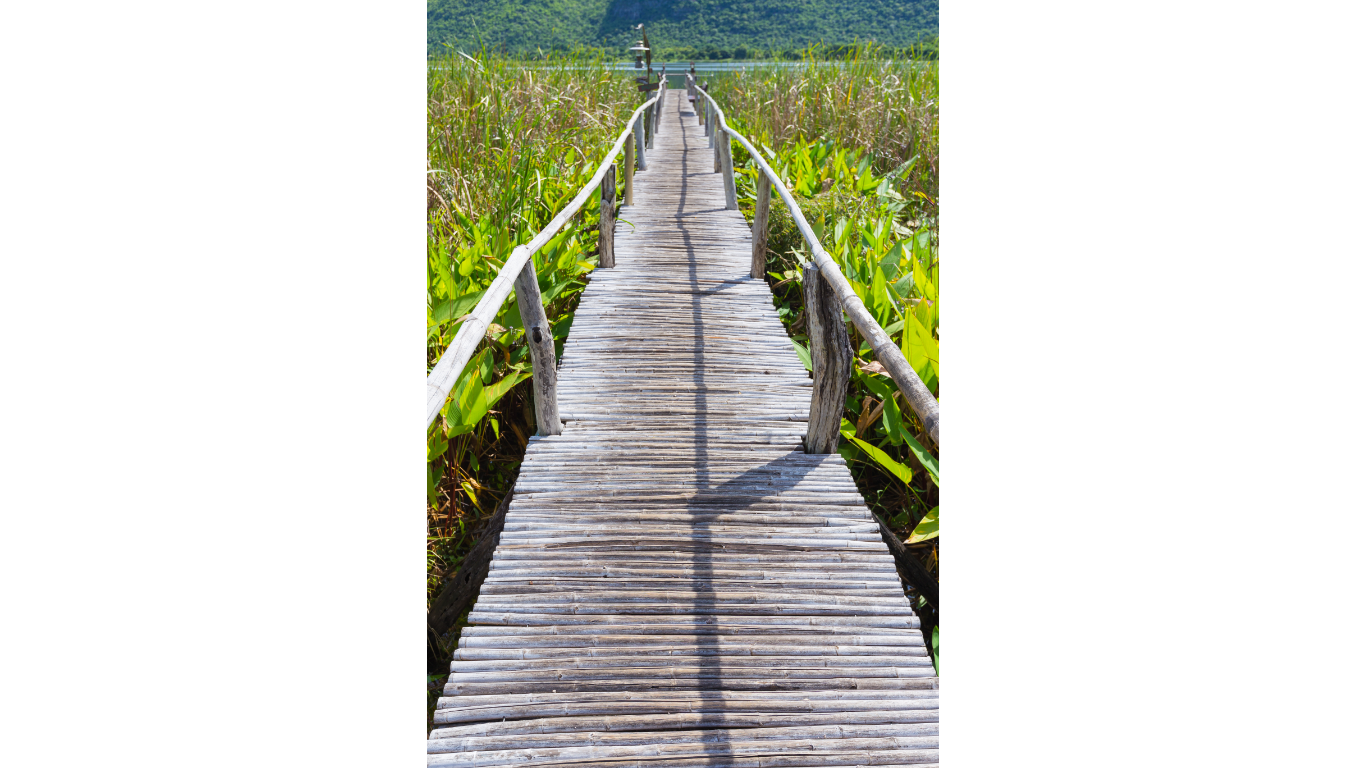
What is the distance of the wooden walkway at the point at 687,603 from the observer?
1604 millimetres

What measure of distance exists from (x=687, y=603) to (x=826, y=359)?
997 millimetres

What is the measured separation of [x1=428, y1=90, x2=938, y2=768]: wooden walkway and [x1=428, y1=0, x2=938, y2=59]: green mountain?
261cm

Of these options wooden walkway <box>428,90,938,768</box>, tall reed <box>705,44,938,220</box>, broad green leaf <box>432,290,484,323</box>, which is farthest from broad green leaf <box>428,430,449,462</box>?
tall reed <box>705,44,938,220</box>

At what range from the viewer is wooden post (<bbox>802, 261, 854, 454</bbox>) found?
2424 millimetres

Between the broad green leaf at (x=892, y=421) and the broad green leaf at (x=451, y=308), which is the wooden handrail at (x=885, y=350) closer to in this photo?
the broad green leaf at (x=892, y=421)

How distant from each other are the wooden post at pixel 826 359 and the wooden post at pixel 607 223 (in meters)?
2.22

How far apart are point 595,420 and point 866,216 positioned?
308 centimetres

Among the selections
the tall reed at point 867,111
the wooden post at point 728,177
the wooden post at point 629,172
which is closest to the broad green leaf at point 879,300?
the tall reed at point 867,111

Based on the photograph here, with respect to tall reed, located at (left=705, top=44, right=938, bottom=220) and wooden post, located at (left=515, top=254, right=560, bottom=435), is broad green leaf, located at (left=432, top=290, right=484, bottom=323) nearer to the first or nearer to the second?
wooden post, located at (left=515, top=254, right=560, bottom=435)

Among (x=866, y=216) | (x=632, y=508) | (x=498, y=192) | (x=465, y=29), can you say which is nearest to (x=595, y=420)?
(x=632, y=508)

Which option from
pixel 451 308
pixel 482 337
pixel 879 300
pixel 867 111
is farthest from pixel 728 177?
pixel 482 337

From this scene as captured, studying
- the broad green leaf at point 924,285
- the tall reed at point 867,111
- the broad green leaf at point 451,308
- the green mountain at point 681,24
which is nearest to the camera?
the broad green leaf at point 451,308

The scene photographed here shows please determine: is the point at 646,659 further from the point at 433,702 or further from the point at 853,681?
the point at 433,702

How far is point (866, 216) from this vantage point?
505 cm
